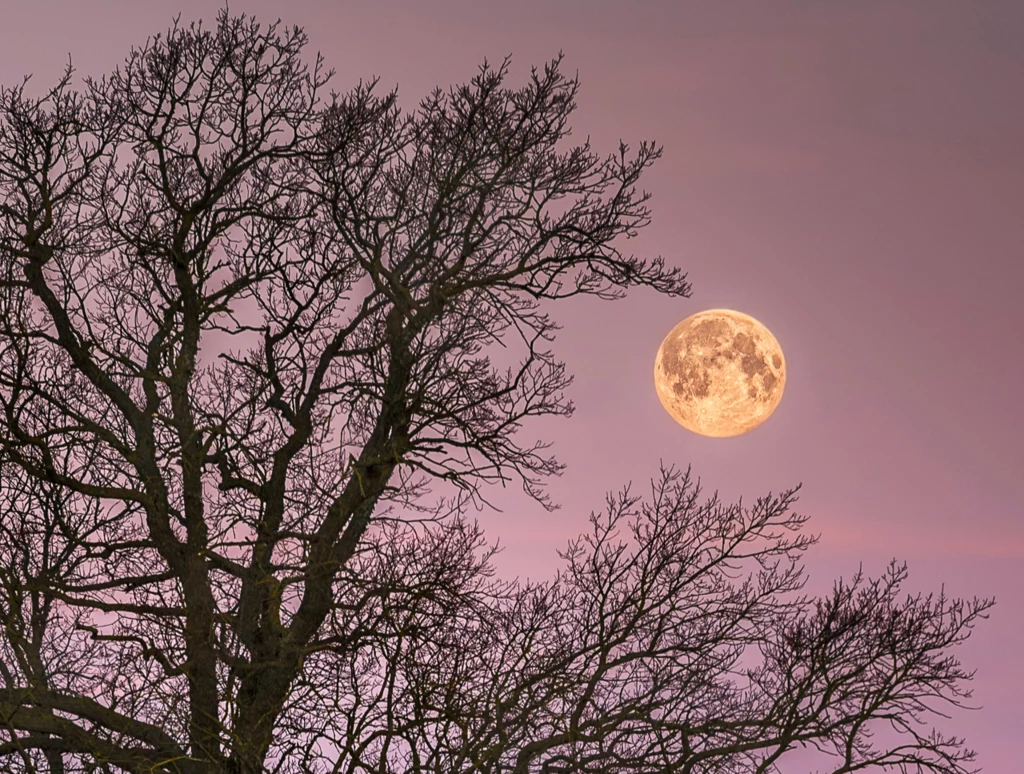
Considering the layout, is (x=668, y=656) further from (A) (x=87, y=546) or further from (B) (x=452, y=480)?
(A) (x=87, y=546)

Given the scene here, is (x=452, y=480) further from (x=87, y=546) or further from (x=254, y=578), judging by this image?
(x=87, y=546)

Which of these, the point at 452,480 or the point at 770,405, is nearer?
the point at 452,480

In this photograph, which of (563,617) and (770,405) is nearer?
(563,617)

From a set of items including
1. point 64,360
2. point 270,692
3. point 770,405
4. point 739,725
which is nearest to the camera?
point 270,692

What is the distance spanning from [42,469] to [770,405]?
11.8 metres

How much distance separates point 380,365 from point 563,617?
138 inches

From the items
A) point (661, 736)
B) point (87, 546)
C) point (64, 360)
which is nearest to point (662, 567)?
point (661, 736)

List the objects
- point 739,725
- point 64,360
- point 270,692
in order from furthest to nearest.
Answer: point 64,360 < point 739,725 < point 270,692

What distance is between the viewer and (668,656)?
12922 mm

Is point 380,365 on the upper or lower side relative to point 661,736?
upper

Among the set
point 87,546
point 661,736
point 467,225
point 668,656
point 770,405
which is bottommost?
point 661,736

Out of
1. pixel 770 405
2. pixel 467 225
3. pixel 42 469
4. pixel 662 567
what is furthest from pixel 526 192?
pixel 770 405

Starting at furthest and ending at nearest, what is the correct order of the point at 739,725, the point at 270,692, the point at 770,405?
the point at 770,405 < the point at 739,725 < the point at 270,692

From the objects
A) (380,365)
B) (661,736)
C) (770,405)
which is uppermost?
(770,405)
